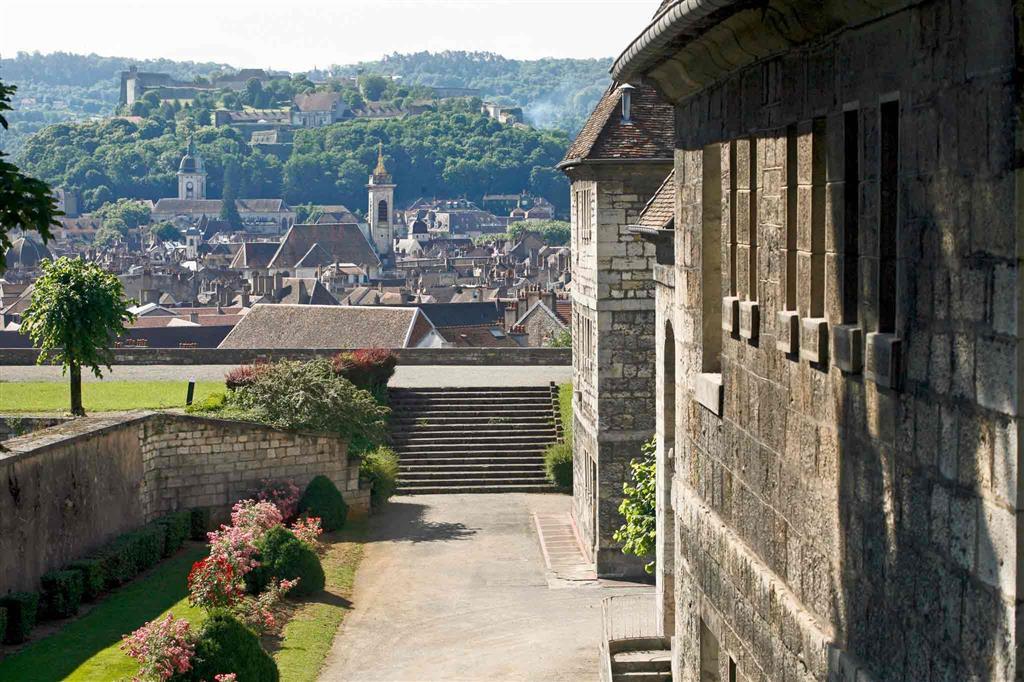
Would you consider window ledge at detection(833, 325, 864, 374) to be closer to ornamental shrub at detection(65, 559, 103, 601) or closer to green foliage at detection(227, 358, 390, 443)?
ornamental shrub at detection(65, 559, 103, 601)

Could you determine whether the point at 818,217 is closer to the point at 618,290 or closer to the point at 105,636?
the point at 105,636

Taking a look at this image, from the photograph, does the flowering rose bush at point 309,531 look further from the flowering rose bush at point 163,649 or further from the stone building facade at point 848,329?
the stone building facade at point 848,329

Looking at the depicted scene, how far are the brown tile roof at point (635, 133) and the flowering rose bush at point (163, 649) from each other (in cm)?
1211

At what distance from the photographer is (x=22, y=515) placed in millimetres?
21641

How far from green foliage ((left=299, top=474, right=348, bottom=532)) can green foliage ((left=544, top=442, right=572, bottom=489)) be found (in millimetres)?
5507

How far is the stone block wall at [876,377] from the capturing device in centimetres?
509

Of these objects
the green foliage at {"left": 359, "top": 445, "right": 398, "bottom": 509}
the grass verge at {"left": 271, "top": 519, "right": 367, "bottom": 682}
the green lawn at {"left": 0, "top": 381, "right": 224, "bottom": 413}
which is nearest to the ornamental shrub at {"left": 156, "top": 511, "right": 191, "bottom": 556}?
the grass verge at {"left": 271, "top": 519, "right": 367, "bottom": 682}

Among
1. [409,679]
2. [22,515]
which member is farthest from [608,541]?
[22,515]

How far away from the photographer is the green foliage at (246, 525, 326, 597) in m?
24.6

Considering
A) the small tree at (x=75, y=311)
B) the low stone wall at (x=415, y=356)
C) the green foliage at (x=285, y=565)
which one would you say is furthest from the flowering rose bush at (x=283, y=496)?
the low stone wall at (x=415, y=356)

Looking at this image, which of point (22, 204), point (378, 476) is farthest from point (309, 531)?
point (22, 204)

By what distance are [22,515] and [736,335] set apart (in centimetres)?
1482

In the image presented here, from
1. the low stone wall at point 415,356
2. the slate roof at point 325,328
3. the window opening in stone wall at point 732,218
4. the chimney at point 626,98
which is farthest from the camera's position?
the slate roof at point 325,328

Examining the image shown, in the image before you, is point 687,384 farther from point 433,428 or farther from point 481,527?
point 433,428
